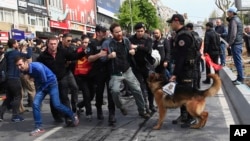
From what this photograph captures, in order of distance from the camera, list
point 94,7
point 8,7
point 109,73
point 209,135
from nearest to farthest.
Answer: point 209,135 → point 109,73 → point 8,7 → point 94,7

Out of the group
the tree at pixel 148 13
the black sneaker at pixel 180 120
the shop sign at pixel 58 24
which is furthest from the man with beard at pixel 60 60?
the tree at pixel 148 13

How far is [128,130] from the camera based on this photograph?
721 centimetres

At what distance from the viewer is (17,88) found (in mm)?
8727

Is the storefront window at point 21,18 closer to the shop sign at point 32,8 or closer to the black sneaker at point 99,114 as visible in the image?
the shop sign at point 32,8

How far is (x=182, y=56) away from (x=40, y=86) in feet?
8.40

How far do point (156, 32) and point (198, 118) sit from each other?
349 centimetres

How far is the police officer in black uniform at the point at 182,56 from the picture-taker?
22.4ft

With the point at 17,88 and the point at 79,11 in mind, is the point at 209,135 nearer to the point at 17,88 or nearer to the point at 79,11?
the point at 17,88

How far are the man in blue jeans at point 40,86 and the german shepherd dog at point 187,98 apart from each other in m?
1.71

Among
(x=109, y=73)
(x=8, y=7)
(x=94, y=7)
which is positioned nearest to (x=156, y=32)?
(x=109, y=73)

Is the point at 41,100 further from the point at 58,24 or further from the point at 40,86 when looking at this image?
the point at 58,24

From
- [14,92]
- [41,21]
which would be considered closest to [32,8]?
[41,21]

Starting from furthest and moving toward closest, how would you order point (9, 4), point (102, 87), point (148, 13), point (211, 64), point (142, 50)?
point (148, 13), point (9, 4), point (211, 64), point (142, 50), point (102, 87)

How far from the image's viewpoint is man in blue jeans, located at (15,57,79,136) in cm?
714
